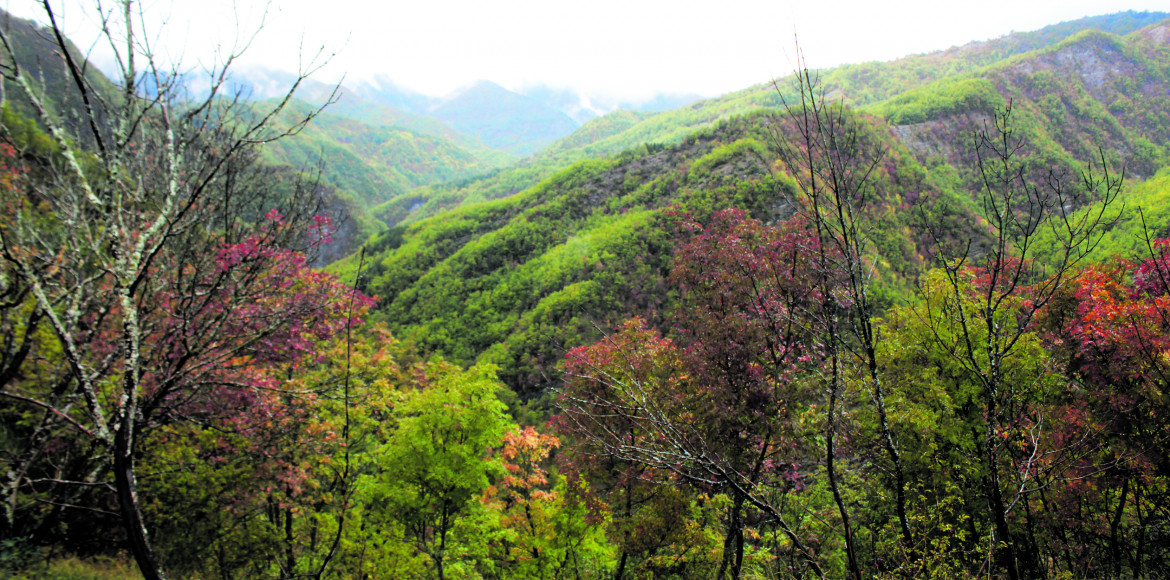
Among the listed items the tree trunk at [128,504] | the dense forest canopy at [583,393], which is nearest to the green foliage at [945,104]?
the dense forest canopy at [583,393]

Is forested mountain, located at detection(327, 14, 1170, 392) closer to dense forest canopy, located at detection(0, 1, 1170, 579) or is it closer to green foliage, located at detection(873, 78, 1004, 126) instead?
green foliage, located at detection(873, 78, 1004, 126)

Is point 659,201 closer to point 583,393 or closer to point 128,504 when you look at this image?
point 583,393

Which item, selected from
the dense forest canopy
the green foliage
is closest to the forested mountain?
the green foliage

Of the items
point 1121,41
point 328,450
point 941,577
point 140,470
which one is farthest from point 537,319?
point 1121,41

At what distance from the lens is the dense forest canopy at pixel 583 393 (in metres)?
3.38

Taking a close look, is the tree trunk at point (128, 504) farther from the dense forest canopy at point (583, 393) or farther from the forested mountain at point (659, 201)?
the forested mountain at point (659, 201)

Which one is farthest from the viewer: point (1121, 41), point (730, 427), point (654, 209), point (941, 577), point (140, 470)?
point (1121, 41)

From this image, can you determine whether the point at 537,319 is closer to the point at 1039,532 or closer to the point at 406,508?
the point at 406,508

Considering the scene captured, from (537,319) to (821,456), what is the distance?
105 ft

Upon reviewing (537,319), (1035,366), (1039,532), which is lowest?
(537,319)

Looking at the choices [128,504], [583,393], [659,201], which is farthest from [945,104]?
[128,504]

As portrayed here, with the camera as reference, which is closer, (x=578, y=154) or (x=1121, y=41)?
(x=1121, y=41)

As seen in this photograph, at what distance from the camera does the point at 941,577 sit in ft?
14.8

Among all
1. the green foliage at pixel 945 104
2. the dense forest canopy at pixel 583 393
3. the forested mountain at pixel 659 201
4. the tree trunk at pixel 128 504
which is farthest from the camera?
the green foliage at pixel 945 104
